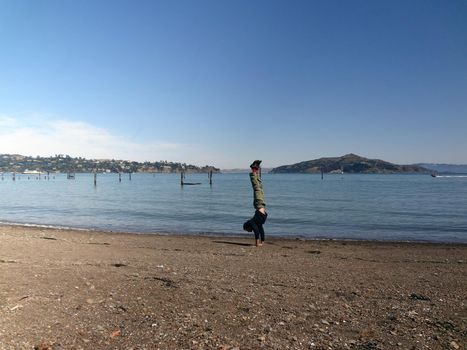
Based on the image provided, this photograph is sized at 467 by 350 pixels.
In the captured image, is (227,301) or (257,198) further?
(257,198)

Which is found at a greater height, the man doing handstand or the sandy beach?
the man doing handstand

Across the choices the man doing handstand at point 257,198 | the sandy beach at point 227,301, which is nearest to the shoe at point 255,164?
the man doing handstand at point 257,198

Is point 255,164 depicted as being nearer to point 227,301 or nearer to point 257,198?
point 257,198

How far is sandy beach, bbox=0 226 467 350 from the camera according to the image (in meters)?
5.53

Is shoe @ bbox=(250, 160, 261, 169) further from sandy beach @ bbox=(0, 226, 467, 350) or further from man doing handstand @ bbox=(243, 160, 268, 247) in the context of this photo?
sandy beach @ bbox=(0, 226, 467, 350)

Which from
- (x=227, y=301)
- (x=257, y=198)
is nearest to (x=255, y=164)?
(x=257, y=198)

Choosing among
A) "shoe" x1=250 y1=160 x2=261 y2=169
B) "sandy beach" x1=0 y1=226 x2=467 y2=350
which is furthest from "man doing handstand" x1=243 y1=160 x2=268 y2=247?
"sandy beach" x1=0 y1=226 x2=467 y2=350

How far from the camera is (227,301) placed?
7266mm

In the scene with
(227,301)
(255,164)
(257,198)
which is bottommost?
(227,301)

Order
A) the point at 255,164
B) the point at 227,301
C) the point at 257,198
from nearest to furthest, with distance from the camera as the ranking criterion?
the point at 227,301, the point at 255,164, the point at 257,198

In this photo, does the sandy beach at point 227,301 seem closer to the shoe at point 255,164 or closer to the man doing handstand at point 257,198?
the man doing handstand at point 257,198

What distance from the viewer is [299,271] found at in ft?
33.9

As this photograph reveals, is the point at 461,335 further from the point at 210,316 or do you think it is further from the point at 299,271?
the point at 299,271

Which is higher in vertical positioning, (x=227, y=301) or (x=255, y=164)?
(x=255, y=164)
